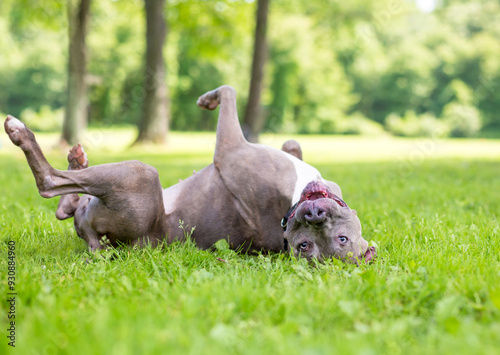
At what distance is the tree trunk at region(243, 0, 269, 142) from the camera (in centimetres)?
1431

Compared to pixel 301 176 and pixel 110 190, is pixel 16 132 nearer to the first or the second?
pixel 110 190

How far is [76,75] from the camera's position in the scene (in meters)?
14.0

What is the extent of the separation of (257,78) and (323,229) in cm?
1291

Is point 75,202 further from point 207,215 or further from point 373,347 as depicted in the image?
point 373,347

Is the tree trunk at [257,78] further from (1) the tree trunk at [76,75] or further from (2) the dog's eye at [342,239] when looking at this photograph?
(2) the dog's eye at [342,239]

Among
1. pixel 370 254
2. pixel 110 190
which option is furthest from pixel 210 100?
pixel 370 254

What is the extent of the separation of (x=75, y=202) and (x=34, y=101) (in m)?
37.8

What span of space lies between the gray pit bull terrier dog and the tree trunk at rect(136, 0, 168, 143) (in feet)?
35.4

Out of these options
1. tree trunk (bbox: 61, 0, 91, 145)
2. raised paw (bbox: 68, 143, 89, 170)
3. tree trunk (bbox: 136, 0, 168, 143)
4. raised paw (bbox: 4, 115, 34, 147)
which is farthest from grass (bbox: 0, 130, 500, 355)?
tree trunk (bbox: 61, 0, 91, 145)

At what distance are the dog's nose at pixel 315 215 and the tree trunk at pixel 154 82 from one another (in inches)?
473

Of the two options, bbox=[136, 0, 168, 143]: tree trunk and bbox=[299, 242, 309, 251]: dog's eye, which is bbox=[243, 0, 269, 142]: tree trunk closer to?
bbox=[136, 0, 168, 143]: tree trunk

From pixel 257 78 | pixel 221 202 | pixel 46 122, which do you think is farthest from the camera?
pixel 46 122

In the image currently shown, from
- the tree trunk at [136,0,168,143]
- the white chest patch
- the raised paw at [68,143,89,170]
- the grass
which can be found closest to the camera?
the grass

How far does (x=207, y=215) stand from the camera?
316 centimetres
